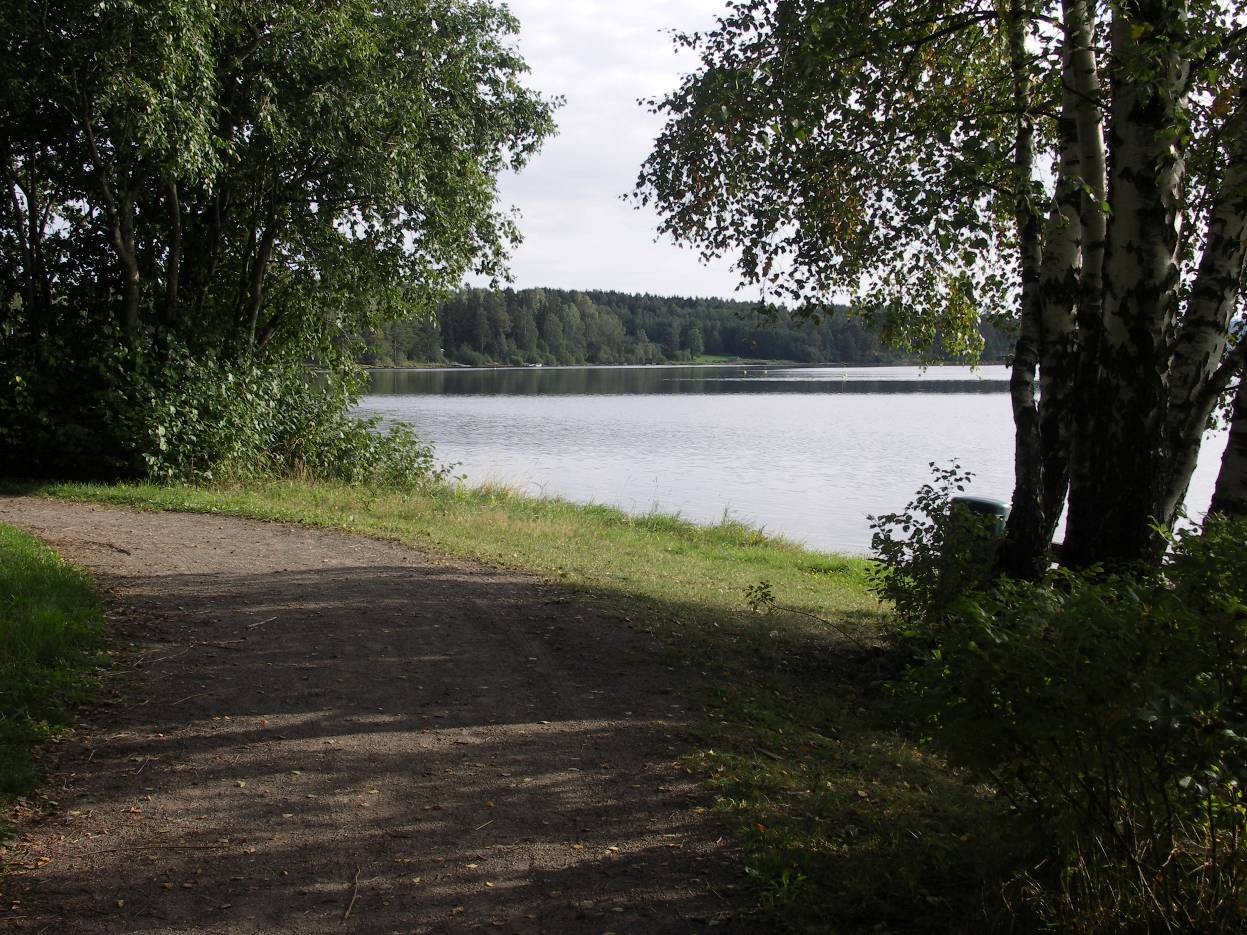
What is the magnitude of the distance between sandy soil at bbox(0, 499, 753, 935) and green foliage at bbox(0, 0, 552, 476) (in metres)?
6.95

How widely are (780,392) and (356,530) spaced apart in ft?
191

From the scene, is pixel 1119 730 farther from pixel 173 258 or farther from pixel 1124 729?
pixel 173 258

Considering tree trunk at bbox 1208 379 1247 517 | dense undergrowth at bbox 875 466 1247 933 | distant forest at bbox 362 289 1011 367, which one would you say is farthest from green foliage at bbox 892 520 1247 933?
distant forest at bbox 362 289 1011 367

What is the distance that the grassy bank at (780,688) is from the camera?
4051 mm

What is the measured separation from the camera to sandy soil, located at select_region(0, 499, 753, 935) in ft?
12.4

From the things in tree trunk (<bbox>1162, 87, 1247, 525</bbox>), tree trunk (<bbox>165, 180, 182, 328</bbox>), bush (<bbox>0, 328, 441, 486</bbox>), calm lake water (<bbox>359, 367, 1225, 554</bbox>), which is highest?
tree trunk (<bbox>165, 180, 182, 328</bbox>)

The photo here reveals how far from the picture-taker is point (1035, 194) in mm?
6746

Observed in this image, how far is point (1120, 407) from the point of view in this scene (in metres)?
6.17

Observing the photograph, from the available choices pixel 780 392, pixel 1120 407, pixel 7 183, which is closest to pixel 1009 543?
pixel 1120 407

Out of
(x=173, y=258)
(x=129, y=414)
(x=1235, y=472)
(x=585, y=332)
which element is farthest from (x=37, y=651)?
(x=585, y=332)

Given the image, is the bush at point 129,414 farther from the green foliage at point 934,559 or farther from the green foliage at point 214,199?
the green foliage at point 934,559

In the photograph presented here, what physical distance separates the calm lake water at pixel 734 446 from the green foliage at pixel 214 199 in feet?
Answer: 19.8

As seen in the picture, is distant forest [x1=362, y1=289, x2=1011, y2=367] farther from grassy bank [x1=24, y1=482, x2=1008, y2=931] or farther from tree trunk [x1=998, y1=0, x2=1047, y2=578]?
tree trunk [x1=998, y1=0, x2=1047, y2=578]

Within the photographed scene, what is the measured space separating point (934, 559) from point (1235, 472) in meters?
2.36
